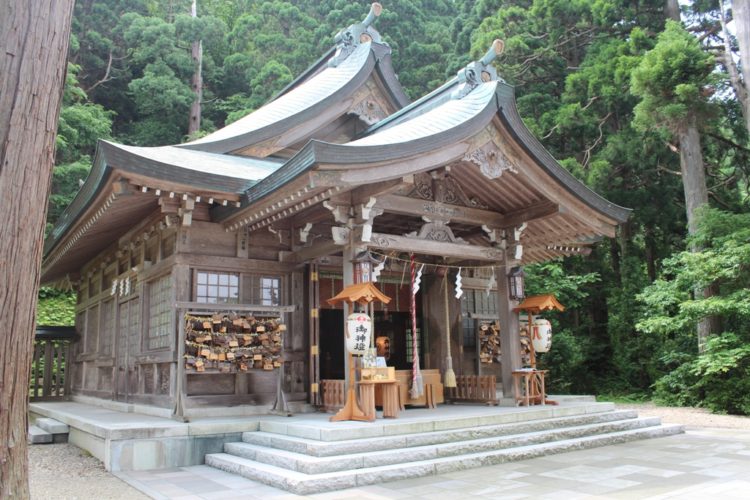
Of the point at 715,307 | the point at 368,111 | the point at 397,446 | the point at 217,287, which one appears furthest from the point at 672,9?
the point at 397,446

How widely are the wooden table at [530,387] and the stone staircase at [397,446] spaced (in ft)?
2.48

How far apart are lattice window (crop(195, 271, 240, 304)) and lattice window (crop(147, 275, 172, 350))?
22.6 inches

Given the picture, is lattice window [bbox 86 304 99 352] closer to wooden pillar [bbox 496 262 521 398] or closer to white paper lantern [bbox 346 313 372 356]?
white paper lantern [bbox 346 313 372 356]

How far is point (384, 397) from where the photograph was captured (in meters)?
8.50

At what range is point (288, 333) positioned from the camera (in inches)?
408

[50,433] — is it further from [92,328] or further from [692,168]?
[692,168]

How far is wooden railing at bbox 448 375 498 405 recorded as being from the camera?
35.4 ft

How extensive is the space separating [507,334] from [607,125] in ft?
41.0

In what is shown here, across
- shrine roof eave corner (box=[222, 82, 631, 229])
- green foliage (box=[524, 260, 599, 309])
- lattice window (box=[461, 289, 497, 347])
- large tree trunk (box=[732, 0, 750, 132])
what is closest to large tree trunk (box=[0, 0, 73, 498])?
shrine roof eave corner (box=[222, 82, 631, 229])

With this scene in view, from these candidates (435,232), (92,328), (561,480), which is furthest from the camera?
(92,328)

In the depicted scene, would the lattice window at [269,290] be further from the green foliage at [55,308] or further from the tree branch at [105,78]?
the tree branch at [105,78]

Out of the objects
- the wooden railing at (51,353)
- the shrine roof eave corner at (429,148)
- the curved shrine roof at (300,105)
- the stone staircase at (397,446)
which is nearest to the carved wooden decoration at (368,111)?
the curved shrine roof at (300,105)

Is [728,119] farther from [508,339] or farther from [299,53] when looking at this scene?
[299,53]

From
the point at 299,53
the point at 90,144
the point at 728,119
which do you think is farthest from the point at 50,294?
the point at 728,119
